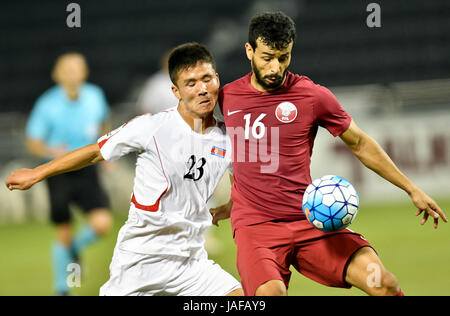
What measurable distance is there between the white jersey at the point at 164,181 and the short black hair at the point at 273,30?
66 cm

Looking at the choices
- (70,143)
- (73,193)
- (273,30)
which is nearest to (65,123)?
(70,143)

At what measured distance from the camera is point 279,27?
12.0ft

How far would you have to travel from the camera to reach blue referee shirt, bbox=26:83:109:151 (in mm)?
6262

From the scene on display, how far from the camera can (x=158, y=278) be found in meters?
3.67

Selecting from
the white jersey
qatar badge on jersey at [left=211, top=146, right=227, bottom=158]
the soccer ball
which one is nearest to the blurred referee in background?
the white jersey

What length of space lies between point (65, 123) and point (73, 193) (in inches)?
27.6

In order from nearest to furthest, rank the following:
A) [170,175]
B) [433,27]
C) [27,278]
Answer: [170,175] < [27,278] < [433,27]

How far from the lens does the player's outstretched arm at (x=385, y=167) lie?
3.64 metres

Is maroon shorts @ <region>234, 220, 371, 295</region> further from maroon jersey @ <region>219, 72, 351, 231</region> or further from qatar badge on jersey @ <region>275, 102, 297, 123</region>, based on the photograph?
qatar badge on jersey @ <region>275, 102, 297, 123</region>

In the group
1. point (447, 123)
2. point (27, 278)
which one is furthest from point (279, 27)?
point (447, 123)

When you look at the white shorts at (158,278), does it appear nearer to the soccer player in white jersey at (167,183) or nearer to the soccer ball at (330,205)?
the soccer player in white jersey at (167,183)
